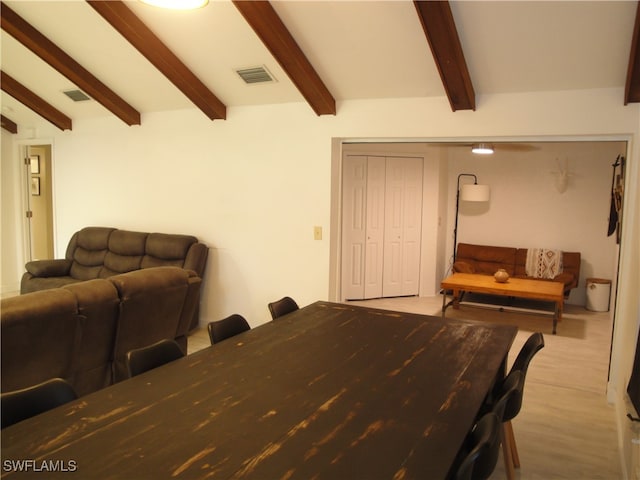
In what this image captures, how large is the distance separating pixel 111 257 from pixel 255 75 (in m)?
2.80

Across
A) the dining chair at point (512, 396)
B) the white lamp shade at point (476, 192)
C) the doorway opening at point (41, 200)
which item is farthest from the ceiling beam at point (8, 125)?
the dining chair at point (512, 396)

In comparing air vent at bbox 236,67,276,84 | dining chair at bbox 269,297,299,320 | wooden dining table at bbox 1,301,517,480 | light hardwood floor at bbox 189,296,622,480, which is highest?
air vent at bbox 236,67,276,84

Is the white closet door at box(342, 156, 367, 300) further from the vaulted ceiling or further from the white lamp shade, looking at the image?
the vaulted ceiling

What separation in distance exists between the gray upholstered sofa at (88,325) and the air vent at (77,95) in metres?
3.04

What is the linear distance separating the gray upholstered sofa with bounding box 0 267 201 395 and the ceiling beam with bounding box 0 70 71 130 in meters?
3.56

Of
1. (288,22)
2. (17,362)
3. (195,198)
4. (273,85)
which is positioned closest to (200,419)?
(17,362)

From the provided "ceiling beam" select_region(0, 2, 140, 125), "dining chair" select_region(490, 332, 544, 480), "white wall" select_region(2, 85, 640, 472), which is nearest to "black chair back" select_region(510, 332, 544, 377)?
"dining chair" select_region(490, 332, 544, 480)

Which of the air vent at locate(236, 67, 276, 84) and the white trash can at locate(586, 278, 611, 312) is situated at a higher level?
the air vent at locate(236, 67, 276, 84)

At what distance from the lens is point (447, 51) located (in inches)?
123

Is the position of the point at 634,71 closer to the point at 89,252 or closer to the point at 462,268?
the point at 462,268

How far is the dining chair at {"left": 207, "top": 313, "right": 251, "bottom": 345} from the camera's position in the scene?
233 centimetres

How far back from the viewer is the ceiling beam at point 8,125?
6330 mm

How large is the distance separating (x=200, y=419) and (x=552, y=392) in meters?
3.16

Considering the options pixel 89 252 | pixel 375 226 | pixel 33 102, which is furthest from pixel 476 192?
pixel 33 102
